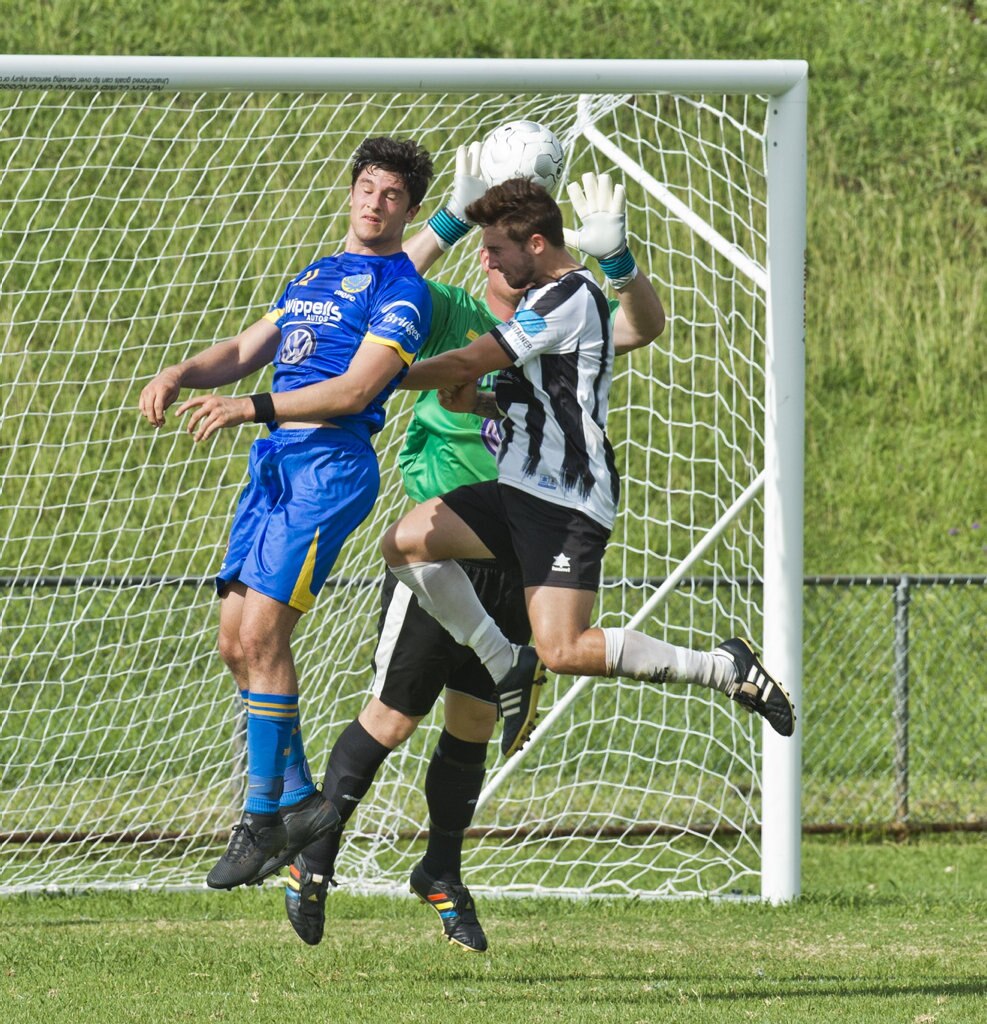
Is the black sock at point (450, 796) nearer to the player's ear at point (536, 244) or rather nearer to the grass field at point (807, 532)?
the grass field at point (807, 532)

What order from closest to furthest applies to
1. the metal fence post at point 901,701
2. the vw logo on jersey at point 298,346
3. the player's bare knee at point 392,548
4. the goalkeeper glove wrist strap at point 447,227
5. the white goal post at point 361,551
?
the vw logo on jersey at point 298,346 → the player's bare knee at point 392,548 → the goalkeeper glove wrist strap at point 447,227 → the white goal post at point 361,551 → the metal fence post at point 901,701

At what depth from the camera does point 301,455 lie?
520cm

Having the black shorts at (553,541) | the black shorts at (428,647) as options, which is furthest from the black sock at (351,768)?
the black shorts at (553,541)

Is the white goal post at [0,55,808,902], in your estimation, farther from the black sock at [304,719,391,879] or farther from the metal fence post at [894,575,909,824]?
the black sock at [304,719,391,879]

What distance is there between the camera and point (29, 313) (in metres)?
13.0

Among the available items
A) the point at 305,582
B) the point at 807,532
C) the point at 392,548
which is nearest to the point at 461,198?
the point at 392,548

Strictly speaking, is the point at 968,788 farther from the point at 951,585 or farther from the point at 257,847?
the point at 257,847

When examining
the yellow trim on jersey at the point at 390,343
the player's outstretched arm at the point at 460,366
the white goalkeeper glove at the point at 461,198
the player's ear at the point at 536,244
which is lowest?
the player's outstretched arm at the point at 460,366

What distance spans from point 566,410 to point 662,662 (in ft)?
2.88

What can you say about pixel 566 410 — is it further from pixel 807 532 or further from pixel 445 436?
pixel 807 532

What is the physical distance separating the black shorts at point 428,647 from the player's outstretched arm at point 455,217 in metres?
1.23

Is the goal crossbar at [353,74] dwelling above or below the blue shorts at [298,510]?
above

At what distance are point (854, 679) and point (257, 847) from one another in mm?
6206

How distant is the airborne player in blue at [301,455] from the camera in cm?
506
